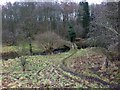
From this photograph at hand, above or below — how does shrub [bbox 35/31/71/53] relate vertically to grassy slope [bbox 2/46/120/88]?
above

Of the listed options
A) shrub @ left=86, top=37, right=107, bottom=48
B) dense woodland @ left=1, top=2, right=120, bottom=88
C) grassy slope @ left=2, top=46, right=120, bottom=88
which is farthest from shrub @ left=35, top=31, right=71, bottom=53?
shrub @ left=86, top=37, right=107, bottom=48

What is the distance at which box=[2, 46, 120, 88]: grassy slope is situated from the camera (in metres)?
3.01

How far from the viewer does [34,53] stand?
370 cm

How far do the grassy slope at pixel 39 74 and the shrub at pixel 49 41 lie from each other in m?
0.14

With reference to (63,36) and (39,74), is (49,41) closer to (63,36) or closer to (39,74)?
(63,36)

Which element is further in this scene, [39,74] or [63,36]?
[63,36]

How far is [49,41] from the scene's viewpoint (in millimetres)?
3592

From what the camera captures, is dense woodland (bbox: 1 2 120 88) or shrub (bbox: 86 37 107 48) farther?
shrub (bbox: 86 37 107 48)

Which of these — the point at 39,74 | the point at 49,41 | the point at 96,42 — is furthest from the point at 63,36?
the point at 39,74

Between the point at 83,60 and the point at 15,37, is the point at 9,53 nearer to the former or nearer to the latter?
the point at 15,37

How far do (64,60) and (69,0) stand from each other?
0.87m

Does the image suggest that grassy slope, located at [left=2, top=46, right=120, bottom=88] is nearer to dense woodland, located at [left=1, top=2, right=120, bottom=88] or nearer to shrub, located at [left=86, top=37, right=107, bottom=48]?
dense woodland, located at [left=1, top=2, right=120, bottom=88]

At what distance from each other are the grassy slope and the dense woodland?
0.01 meters

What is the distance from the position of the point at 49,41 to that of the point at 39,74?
0.57 m
